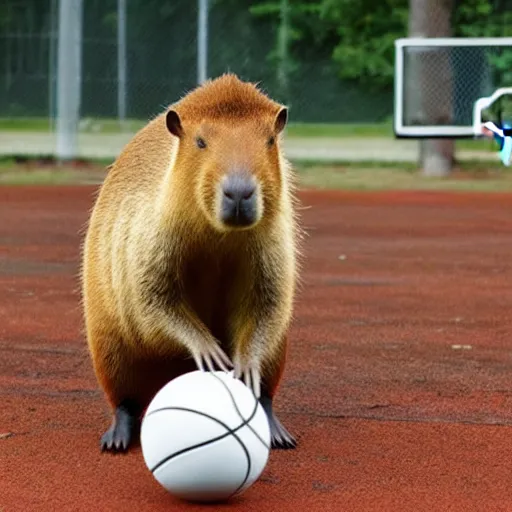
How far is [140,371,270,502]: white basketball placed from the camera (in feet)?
14.5

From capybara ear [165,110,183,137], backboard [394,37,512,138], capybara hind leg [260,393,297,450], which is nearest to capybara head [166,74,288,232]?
capybara ear [165,110,183,137]

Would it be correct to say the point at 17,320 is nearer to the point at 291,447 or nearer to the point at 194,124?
the point at 291,447

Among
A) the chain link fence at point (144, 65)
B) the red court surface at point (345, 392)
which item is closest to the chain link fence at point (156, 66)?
the chain link fence at point (144, 65)

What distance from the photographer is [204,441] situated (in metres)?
4.42

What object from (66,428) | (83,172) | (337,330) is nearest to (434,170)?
(83,172)

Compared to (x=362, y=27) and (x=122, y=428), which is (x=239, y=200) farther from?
(x=362, y=27)

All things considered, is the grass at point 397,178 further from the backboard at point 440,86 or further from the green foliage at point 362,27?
the green foliage at point 362,27

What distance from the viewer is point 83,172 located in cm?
2178

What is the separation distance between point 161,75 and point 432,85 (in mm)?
5916

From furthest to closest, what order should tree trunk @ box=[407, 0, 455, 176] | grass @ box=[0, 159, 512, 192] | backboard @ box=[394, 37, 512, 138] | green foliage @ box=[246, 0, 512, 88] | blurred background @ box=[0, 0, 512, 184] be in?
green foliage @ box=[246, 0, 512, 88] → blurred background @ box=[0, 0, 512, 184] → tree trunk @ box=[407, 0, 455, 176] → backboard @ box=[394, 37, 512, 138] → grass @ box=[0, 159, 512, 192]

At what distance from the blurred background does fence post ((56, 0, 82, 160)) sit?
0.08 ft

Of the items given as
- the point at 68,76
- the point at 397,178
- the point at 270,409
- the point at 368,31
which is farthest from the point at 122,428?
the point at 368,31

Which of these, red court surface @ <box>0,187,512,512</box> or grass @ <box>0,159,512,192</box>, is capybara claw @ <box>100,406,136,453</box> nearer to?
red court surface @ <box>0,187,512,512</box>

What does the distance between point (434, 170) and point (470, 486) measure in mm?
17192
